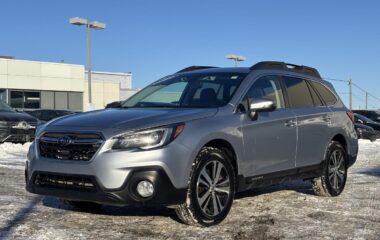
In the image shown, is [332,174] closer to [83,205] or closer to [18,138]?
[83,205]

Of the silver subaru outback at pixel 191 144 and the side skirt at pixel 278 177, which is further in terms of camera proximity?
the side skirt at pixel 278 177

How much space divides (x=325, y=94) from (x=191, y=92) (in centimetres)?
256

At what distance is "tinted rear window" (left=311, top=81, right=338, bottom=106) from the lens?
312 inches

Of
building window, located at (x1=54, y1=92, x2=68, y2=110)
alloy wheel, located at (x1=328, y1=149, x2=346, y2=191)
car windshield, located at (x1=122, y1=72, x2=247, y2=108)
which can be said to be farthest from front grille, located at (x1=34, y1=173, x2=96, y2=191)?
building window, located at (x1=54, y1=92, x2=68, y2=110)

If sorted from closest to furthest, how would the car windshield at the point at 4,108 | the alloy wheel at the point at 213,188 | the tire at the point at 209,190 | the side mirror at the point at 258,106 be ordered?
the tire at the point at 209,190 < the alloy wheel at the point at 213,188 < the side mirror at the point at 258,106 < the car windshield at the point at 4,108

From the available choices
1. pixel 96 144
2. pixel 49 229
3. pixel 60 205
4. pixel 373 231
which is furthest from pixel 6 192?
pixel 373 231

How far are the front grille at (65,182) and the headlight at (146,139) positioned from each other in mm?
430

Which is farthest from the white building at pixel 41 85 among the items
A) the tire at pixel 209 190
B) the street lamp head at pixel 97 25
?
the tire at pixel 209 190

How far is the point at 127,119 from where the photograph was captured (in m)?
5.31

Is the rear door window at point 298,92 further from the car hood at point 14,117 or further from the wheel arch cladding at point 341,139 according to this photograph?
the car hood at point 14,117

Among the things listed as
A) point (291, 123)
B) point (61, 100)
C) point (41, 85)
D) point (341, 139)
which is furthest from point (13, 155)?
point (61, 100)

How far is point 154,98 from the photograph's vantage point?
261 inches

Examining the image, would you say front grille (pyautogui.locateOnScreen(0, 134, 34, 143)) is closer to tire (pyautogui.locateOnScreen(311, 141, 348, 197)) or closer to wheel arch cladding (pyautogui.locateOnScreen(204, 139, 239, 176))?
tire (pyautogui.locateOnScreen(311, 141, 348, 197))

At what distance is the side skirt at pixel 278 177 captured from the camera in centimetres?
602
